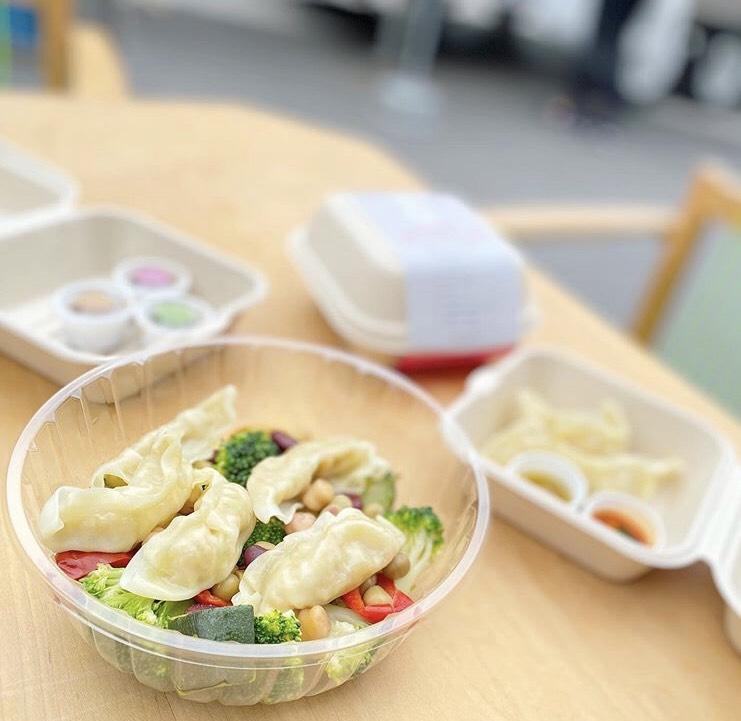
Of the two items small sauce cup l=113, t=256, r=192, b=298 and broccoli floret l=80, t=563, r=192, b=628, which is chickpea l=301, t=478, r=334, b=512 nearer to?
broccoli floret l=80, t=563, r=192, b=628

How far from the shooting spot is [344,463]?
814 mm

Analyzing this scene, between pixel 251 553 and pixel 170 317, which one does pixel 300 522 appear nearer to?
pixel 251 553

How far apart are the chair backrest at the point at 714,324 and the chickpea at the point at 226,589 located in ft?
4.65

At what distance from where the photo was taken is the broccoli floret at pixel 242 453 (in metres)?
0.76

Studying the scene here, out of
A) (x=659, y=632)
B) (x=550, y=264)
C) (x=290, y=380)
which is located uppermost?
(x=290, y=380)

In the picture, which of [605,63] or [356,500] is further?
[605,63]

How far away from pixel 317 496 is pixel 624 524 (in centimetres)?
40

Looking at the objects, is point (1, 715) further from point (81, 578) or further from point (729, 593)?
point (729, 593)

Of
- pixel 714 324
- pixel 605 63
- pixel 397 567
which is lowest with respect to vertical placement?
pixel 605 63

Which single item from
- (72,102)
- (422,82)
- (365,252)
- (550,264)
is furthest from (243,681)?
(422,82)

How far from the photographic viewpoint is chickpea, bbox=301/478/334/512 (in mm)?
757

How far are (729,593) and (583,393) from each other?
1.23 ft

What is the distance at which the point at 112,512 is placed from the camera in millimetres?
641

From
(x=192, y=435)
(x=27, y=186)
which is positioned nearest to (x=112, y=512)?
(x=192, y=435)
